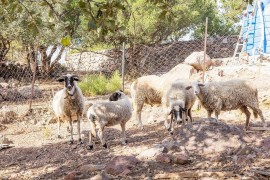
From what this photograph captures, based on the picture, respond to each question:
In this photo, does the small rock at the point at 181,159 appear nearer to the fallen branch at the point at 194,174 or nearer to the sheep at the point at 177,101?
the fallen branch at the point at 194,174

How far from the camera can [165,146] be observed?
5.88m

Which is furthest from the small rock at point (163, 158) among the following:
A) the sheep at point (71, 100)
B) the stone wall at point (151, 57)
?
the stone wall at point (151, 57)

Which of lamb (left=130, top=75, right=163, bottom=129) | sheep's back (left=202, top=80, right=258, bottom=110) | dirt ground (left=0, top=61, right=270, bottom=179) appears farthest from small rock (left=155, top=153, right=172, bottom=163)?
lamb (left=130, top=75, right=163, bottom=129)

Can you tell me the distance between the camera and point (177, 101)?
25.2ft

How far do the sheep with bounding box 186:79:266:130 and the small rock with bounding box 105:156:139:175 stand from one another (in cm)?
255

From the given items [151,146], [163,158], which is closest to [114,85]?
[151,146]

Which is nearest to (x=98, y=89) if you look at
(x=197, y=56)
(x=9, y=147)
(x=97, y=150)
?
(x=197, y=56)

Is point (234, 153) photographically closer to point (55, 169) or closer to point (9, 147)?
point (55, 169)

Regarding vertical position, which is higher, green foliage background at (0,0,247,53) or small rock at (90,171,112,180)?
green foliage background at (0,0,247,53)

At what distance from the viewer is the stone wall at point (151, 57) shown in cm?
1507

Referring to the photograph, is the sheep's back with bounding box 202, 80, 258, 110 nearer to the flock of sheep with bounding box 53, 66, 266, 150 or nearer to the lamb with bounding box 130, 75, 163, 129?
the flock of sheep with bounding box 53, 66, 266, 150

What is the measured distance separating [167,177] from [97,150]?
8.57 ft

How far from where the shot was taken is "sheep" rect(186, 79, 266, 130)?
7.45 metres

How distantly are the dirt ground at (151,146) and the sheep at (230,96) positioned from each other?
0.43 meters
